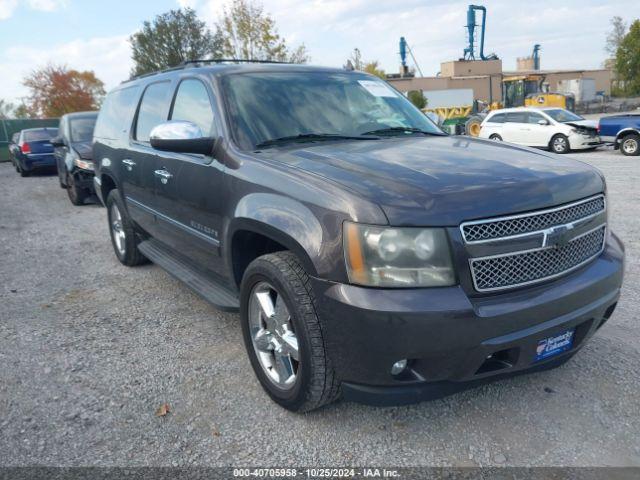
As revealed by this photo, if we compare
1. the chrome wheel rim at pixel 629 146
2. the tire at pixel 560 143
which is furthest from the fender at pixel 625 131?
the tire at pixel 560 143

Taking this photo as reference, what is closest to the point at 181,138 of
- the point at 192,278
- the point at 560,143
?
the point at 192,278

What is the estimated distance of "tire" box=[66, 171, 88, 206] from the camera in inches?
392

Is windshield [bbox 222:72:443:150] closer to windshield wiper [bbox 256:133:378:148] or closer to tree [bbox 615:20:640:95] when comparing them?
A: windshield wiper [bbox 256:133:378:148]

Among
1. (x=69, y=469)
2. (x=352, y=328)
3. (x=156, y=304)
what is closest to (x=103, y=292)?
(x=156, y=304)

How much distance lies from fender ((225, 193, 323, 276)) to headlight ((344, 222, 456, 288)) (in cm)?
22

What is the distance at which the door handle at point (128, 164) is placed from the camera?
4.65m

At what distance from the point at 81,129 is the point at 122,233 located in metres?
5.75

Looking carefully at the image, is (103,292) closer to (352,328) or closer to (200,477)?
(200,477)

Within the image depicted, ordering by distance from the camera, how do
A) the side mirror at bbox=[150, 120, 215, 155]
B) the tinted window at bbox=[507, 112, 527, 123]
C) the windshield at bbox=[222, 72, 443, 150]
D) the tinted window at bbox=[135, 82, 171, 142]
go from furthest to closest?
1. the tinted window at bbox=[507, 112, 527, 123]
2. the tinted window at bbox=[135, 82, 171, 142]
3. the windshield at bbox=[222, 72, 443, 150]
4. the side mirror at bbox=[150, 120, 215, 155]

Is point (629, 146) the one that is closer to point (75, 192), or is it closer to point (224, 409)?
point (75, 192)

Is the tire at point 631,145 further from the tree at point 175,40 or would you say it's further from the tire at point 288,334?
the tree at point 175,40

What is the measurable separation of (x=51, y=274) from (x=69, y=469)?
3.70m

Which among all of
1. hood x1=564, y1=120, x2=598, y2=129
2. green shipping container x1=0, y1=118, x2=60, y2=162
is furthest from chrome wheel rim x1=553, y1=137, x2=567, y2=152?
green shipping container x1=0, y1=118, x2=60, y2=162

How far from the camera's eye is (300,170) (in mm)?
2645
